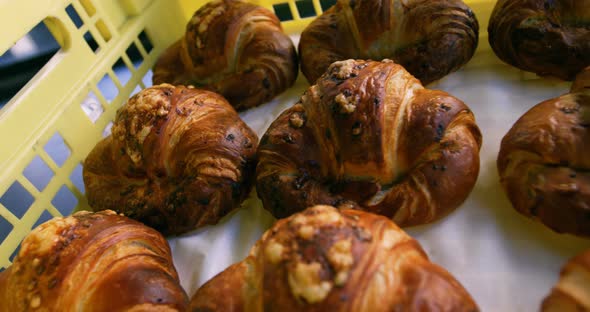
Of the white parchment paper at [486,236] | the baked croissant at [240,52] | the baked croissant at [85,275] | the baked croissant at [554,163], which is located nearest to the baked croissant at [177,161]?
the white parchment paper at [486,236]

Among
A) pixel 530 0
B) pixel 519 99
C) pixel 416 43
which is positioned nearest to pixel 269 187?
pixel 416 43

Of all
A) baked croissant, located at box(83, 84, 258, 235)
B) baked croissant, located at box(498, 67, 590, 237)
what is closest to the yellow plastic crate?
baked croissant, located at box(83, 84, 258, 235)

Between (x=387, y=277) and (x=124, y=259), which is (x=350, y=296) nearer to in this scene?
(x=387, y=277)

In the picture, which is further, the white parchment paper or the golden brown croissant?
the white parchment paper

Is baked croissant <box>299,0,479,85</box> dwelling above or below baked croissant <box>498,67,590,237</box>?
above

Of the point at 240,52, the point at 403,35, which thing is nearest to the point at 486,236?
the point at 403,35

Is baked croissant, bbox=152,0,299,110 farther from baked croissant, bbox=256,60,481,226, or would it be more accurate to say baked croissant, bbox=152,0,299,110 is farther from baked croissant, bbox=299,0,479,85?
baked croissant, bbox=256,60,481,226
